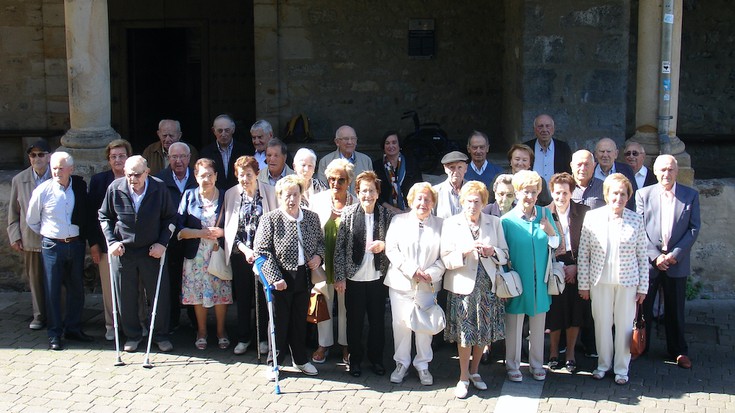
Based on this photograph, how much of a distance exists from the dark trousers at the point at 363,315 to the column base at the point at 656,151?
3.28 meters

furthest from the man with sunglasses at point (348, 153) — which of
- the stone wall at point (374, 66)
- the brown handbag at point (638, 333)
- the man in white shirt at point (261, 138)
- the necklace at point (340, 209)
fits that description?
the stone wall at point (374, 66)

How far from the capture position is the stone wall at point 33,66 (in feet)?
40.7

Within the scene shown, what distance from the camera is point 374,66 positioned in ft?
40.4

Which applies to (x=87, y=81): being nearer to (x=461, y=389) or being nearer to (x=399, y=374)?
(x=399, y=374)

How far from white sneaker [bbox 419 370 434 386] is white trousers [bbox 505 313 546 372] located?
0.58 m

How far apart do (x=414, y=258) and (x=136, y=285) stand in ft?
7.40

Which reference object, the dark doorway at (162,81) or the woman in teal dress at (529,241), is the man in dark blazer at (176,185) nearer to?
the woman in teal dress at (529,241)

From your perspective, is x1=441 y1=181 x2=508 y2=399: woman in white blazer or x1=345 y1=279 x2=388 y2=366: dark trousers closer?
x1=441 y1=181 x2=508 y2=399: woman in white blazer

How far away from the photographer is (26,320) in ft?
29.1

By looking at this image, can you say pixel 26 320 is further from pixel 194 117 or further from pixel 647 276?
pixel 194 117

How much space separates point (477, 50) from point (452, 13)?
1.73ft

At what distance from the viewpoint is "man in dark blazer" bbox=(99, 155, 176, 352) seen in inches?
308

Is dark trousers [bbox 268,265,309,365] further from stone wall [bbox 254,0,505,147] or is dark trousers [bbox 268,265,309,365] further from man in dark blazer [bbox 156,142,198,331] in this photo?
stone wall [bbox 254,0,505,147]

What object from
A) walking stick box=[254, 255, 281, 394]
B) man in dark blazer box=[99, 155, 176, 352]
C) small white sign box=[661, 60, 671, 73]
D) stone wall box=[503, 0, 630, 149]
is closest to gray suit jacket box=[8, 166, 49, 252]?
man in dark blazer box=[99, 155, 176, 352]
